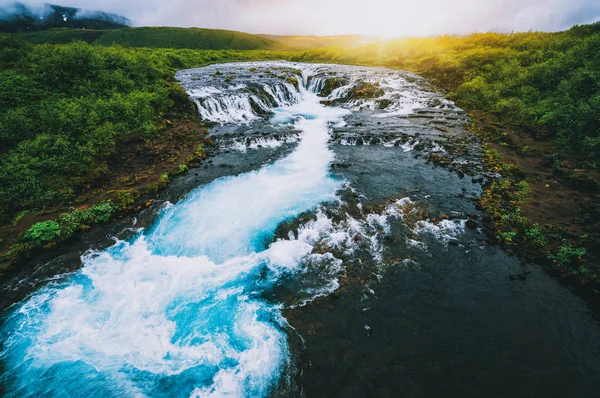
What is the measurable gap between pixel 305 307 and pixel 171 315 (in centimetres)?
429

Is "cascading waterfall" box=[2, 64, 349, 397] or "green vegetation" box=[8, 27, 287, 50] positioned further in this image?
"green vegetation" box=[8, 27, 287, 50]

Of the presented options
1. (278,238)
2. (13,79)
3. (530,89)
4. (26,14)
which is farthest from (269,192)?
(26,14)

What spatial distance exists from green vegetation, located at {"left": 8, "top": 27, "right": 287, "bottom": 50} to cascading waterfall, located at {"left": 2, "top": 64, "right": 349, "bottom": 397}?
412 ft

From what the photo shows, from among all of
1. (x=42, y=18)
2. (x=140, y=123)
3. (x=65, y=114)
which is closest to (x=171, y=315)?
(x=140, y=123)

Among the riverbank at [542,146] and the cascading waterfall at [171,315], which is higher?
the riverbank at [542,146]

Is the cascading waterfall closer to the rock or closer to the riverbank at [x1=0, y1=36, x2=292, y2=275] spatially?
the riverbank at [x1=0, y1=36, x2=292, y2=275]

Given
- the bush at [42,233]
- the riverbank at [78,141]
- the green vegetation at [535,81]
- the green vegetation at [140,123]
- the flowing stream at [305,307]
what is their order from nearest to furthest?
the flowing stream at [305,307] → the bush at [42,233] → the green vegetation at [140,123] → the riverbank at [78,141] → the green vegetation at [535,81]

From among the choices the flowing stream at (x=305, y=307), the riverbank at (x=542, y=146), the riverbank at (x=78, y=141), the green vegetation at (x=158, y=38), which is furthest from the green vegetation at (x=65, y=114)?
the green vegetation at (x=158, y=38)

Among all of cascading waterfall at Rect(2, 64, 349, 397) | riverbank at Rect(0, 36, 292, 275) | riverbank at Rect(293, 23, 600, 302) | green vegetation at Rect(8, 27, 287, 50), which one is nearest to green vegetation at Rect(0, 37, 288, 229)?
riverbank at Rect(0, 36, 292, 275)

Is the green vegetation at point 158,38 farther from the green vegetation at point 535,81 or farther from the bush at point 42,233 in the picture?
the bush at point 42,233

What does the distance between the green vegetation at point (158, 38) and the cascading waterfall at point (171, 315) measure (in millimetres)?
125442

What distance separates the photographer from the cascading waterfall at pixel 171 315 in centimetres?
664

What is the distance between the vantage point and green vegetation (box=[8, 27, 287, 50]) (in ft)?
332

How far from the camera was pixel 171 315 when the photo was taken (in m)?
8.16
